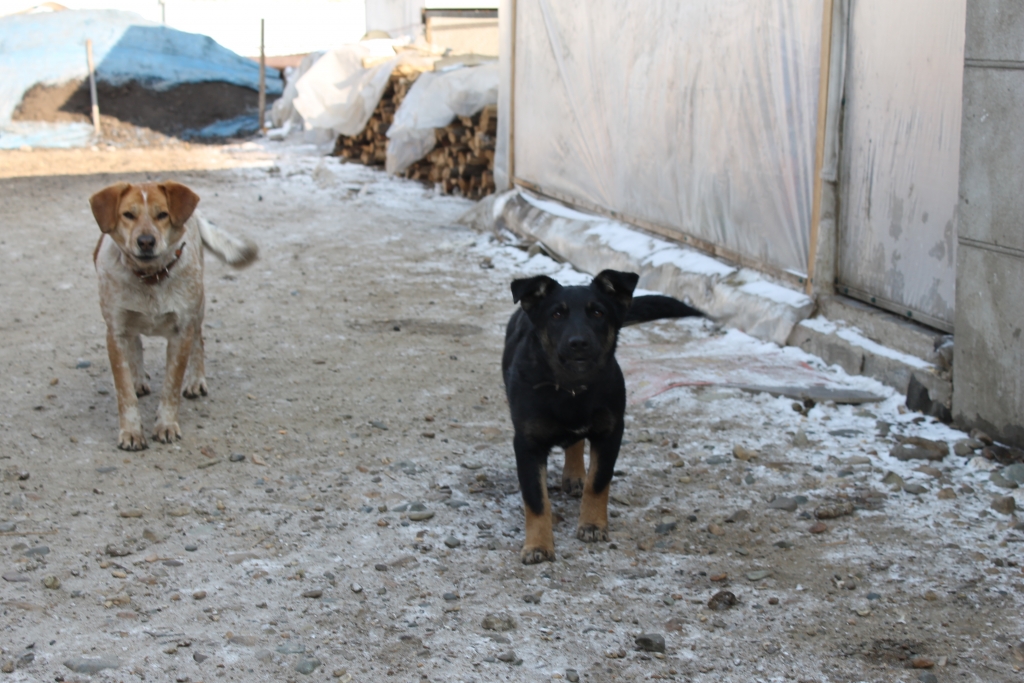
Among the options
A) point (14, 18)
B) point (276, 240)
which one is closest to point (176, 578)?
point (276, 240)

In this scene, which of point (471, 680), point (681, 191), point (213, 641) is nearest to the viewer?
point (471, 680)

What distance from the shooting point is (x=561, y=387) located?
10.8 ft

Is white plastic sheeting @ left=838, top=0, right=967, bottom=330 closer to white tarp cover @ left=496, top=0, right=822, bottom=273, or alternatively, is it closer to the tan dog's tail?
white tarp cover @ left=496, top=0, right=822, bottom=273

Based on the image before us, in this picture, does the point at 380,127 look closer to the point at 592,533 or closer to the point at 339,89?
the point at 339,89

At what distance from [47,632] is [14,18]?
19307 mm

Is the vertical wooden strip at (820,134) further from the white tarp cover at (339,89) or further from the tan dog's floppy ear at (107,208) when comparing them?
the white tarp cover at (339,89)

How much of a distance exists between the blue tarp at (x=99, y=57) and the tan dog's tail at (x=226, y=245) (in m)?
13.9

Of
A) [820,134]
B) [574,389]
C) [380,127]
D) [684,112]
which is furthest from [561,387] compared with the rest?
[380,127]

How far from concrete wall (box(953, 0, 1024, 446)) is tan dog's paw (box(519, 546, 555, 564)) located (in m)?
2.15

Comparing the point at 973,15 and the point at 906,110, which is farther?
the point at 906,110

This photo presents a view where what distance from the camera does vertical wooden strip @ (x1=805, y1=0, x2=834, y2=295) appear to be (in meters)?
5.31

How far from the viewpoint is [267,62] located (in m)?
22.2

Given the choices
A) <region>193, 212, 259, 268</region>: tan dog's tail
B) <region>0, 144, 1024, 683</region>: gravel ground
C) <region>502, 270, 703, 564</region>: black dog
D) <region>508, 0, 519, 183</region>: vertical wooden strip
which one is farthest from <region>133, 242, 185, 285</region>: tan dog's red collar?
<region>508, 0, 519, 183</region>: vertical wooden strip

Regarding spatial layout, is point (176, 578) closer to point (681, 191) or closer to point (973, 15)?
point (973, 15)
